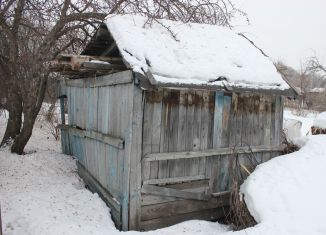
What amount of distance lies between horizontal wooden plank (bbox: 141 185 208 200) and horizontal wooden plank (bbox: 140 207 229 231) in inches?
12.6

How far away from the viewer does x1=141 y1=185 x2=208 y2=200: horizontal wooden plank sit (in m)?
5.79

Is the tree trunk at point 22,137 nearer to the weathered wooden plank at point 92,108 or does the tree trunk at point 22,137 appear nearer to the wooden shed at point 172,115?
the weathered wooden plank at point 92,108

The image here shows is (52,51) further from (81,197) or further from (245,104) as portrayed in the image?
(245,104)

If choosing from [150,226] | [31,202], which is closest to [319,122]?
[150,226]

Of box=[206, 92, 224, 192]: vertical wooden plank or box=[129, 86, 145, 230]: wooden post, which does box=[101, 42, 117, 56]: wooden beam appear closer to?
box=[129, 86, 145, 230]: wooden post

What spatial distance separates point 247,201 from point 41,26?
8.18 meters

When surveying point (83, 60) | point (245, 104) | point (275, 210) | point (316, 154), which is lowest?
point (275, 210)

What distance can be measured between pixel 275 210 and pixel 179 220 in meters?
1.76

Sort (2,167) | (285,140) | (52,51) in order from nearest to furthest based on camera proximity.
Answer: (285,140) → (2,167) → (52,51)

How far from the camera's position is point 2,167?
28.1 feet

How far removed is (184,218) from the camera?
6.31 meters

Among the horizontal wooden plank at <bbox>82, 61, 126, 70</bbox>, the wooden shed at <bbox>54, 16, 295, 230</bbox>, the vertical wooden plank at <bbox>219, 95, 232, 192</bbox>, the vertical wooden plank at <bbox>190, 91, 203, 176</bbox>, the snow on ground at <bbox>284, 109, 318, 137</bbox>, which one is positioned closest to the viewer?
the wooden shed at <bbox>54, 16, 295, 230</bbox>

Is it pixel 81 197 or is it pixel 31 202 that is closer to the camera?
pixel 31 202

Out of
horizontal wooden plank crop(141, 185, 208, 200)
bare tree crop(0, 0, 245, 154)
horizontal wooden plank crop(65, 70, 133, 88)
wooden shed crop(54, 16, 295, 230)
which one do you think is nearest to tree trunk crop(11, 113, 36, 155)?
bare tree crop(0, 0, 245, 154)
